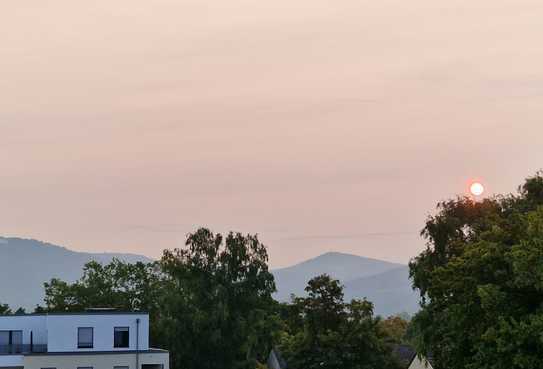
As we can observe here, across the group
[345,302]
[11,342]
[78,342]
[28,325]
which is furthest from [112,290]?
[345,302]

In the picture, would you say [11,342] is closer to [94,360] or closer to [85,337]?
[85,337]

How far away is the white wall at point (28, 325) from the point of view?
88.2 meters

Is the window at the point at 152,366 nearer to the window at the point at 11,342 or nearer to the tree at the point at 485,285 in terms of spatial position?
the window at the point at 11,342

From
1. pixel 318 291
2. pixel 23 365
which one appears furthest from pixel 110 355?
pixel 318 291

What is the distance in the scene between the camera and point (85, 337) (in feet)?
285

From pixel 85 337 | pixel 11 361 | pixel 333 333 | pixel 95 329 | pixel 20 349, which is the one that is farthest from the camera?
pixel 20 349

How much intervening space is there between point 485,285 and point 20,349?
50091 mm

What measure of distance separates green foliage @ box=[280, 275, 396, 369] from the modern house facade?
14591mm

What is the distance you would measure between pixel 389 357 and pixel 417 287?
641 inches

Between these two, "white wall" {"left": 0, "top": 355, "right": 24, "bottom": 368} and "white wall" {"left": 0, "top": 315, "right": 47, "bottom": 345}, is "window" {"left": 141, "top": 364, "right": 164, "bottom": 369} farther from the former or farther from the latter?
"white wall" {"left": 0, "top": 355, "right": 24, "bottom": 368}

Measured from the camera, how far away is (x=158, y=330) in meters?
105

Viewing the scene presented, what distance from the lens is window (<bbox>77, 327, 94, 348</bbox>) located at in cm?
8662

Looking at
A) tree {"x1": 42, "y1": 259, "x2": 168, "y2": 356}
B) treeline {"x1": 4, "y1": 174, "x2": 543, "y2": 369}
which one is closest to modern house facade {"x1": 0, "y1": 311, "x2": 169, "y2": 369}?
treeline {"x1": 4, "y1": 174, "x2": 543, "y2": 369}

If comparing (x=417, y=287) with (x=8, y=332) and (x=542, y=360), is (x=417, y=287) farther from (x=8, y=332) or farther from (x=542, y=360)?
(x=8, y=332)
